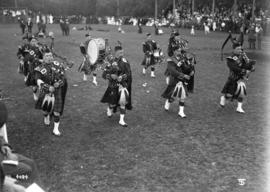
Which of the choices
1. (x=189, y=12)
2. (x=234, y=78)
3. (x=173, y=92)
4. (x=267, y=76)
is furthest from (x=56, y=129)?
(x=189, y=12)

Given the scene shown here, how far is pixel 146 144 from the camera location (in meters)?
9.31

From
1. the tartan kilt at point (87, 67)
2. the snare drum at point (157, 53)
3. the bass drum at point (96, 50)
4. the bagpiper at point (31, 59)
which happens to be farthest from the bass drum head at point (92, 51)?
the snare drum at point (157, 53)

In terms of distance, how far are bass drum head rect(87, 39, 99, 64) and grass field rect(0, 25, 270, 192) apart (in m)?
1.18

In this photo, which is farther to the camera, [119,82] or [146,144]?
[119,82]

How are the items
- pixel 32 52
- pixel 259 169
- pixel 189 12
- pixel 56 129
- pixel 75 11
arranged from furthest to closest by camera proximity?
pixel 75 11
pixel 189 12
pixel 32 52
pixel 56 129
pixel 259 169

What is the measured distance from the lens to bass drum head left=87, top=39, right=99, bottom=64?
49.3 feet

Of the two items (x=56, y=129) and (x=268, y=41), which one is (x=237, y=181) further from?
(x=268, y=41)

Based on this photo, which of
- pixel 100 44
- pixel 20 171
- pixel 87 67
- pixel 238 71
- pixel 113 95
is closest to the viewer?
pixel 20 171

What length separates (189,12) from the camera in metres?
57.2

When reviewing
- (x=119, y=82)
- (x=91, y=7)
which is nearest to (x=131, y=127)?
(x=119, y=82)

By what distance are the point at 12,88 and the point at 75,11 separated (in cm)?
6128

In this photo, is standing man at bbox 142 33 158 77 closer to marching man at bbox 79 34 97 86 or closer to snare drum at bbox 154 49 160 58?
snare drum at bbox 154 49 160 58

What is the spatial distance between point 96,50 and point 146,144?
664 cm

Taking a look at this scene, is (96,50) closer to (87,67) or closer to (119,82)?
(87,67)
